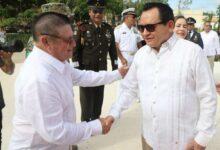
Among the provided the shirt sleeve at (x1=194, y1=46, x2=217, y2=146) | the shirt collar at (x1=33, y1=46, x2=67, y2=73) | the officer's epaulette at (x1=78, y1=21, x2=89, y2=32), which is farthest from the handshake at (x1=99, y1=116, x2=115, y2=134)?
the officer's epaulette at (x1=78, y1=21, x2=89, y2=32)

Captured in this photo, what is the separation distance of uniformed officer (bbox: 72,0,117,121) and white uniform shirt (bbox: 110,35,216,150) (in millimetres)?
2776

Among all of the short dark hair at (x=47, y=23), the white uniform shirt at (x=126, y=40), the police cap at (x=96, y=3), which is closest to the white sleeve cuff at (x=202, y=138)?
the short dark hair at (x=47, y=23)

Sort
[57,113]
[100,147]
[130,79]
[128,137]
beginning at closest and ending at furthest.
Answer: [57,113] → [130,79] → [100,147] → [128,137]

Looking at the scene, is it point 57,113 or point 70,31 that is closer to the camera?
point 57,113

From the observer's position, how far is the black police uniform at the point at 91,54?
5781 mm

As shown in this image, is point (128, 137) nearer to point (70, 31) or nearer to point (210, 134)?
point (210, 134)

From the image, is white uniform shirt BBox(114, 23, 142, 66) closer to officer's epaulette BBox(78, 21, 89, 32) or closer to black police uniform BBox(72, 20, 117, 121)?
black police uniform BBox(72, 20, 117, 121)

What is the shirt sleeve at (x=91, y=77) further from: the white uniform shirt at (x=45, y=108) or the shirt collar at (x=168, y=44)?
the shirt collar at (x=168, y=44)

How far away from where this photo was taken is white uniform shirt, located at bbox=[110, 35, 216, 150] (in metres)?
2.78

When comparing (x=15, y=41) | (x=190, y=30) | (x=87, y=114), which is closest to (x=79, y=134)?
(x=15, y=41)

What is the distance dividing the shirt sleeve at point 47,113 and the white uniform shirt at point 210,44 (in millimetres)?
9220

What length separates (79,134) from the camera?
251cm

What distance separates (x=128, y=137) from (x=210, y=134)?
10.2 feet

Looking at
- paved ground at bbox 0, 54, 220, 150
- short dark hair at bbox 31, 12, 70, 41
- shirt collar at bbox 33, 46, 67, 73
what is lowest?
paved ground at bbox 0, 54, 220, 150
